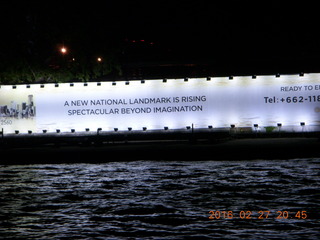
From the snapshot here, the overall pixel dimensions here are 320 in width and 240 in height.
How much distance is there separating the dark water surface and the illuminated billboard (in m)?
9.52

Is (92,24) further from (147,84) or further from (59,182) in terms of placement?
(59,182)

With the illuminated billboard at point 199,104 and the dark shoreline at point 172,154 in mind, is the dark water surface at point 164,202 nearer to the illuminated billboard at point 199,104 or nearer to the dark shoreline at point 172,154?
the dark shoreline at point 172,154

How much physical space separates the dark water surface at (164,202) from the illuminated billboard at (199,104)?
9.52 meters

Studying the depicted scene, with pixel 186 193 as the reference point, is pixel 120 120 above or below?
above

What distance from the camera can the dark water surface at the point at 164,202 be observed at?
31.0 feet

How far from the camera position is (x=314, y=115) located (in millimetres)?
28859

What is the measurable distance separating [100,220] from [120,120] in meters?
19.0

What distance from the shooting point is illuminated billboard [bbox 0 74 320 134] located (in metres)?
28.9

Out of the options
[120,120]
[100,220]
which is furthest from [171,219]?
[120,120]
